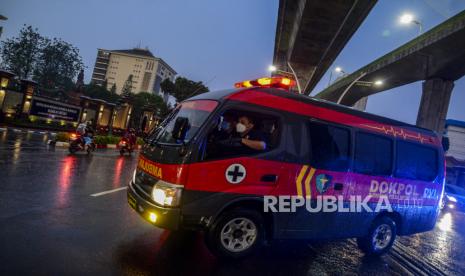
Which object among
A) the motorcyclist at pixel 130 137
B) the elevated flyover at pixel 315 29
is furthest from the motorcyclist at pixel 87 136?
the elevated flyover at pixel 315 29

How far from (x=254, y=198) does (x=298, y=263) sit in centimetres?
148

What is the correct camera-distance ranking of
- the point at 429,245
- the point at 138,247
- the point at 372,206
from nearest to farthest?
the point at 138,247
the point at 372,206
the point at 429,245

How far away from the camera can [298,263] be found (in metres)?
4.98

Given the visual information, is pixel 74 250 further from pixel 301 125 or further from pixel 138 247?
pixel 301 125

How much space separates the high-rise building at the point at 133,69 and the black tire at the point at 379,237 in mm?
132295

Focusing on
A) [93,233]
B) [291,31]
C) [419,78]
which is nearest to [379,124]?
[93,233]

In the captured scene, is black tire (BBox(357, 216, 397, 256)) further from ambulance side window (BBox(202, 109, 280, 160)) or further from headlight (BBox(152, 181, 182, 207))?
headlight (BBox(152, 181, 182, 207))

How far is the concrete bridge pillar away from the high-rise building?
121878mm

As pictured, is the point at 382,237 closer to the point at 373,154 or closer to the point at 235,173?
the point at 373,154

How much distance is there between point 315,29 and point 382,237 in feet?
41.0

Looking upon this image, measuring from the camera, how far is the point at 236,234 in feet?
15.0

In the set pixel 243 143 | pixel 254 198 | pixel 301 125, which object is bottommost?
pixel 254 198

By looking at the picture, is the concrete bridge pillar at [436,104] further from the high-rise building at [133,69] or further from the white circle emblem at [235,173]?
the high-rise building at [133,69]

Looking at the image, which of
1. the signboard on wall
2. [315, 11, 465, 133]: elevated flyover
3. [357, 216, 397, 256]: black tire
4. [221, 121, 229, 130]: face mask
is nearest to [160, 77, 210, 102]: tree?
the signboard on wall
